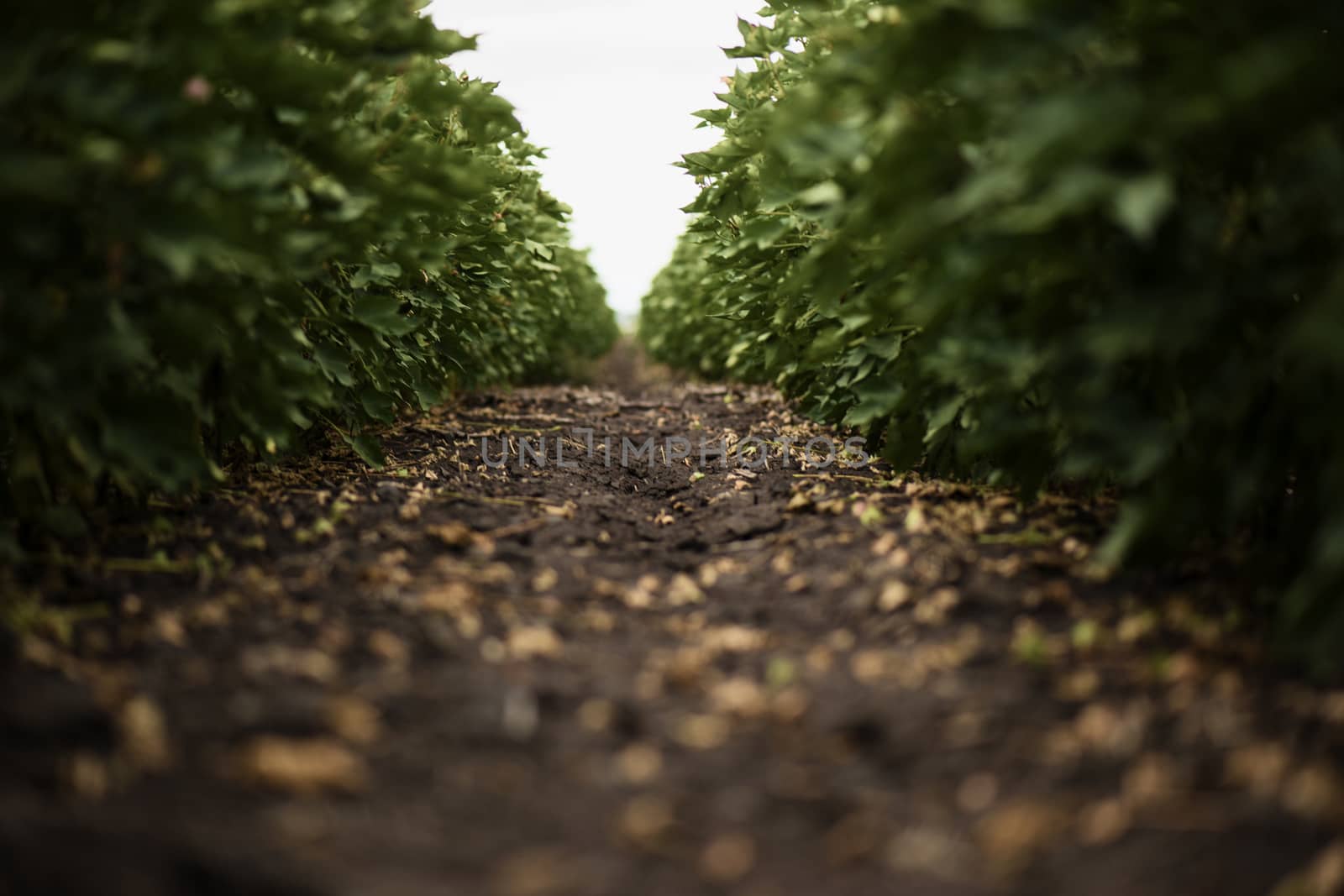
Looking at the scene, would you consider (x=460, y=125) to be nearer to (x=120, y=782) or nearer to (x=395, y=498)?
(x=395, y=498)

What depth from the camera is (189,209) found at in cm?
202

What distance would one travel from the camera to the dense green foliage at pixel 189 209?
2029 millimetres

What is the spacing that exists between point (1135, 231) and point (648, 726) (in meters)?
1.37

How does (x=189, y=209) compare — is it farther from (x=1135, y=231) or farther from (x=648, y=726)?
(x=1135, y=231)

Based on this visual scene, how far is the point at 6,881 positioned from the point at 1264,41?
8.83 feet

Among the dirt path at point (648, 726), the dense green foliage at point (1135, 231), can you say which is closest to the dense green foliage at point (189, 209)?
the dirt path at point (648, 726)

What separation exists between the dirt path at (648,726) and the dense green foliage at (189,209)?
1.38ft

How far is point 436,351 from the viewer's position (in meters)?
5.29

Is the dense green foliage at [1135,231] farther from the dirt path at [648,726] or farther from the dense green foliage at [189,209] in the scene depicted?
the dense green foliage at [189,209]

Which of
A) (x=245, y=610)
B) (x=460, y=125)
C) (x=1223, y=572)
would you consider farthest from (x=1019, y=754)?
(x=460, y=125)

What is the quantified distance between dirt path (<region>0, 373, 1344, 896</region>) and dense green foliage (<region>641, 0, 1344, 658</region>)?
31 cm

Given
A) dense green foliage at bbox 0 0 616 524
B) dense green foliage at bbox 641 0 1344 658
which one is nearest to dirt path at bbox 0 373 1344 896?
dense green foliage at bbox 641 0 1344 658

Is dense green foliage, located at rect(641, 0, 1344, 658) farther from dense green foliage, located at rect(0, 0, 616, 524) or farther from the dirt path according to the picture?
dense green foliage, located at rect(0, 0, 616, 524)

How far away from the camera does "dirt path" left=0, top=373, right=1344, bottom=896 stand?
60.2 inches
